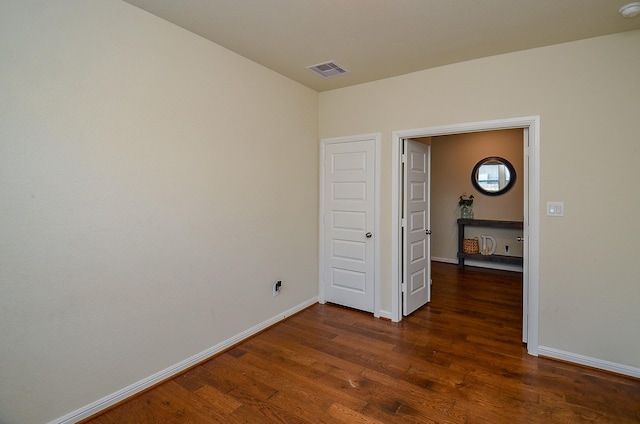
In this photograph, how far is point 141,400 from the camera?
2260 mm

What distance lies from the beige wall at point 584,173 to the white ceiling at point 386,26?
0.56 feet

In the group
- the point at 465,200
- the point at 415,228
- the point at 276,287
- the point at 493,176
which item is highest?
the point at 493,176

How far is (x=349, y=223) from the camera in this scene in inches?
156

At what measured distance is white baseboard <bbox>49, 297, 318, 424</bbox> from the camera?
2.04m

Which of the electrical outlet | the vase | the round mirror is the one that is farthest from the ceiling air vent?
the vase

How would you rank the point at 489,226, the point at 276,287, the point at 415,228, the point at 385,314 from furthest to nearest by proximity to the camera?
the point at 489,226
the point at 415,228
the point at 385,314
the point at 276,287

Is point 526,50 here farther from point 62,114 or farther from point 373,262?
point 62,114

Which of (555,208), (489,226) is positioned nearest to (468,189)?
(489,226)

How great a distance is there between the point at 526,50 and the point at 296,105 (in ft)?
7.66

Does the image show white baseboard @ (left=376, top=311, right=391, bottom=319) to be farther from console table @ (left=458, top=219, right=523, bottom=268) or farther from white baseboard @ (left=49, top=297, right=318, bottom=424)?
console table @ (left=458, top=219, right=523, bottom=268)

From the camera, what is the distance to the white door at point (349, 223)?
380 centimetres

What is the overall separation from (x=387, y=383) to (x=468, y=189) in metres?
4.91

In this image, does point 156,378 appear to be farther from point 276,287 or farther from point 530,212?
point 530,212

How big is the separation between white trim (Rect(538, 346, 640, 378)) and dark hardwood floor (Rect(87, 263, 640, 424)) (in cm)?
7
